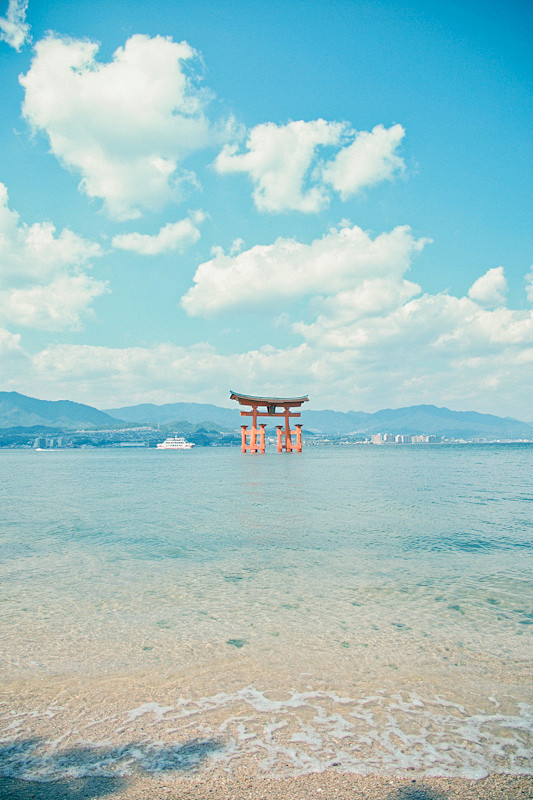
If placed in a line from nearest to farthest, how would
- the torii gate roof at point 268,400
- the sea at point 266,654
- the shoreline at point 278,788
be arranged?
the shoreline at point 278,788 < the sea at point 266,654 < the torii gate roof at point 268,400

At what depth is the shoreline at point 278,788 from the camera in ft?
8.65

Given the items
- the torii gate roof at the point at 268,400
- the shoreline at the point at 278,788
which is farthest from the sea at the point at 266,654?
the torii gate roof at the point at 268,400

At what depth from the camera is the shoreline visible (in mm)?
2637

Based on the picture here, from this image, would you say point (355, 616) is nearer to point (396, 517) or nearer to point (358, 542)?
point (358, 542)

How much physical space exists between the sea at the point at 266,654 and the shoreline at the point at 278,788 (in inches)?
3.6

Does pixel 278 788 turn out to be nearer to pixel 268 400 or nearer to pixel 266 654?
pixel 266 654

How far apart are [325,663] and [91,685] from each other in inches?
90.3

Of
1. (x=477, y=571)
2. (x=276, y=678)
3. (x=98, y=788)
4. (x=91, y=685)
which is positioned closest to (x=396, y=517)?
(x=477, y=571)

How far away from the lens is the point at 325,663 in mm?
4566

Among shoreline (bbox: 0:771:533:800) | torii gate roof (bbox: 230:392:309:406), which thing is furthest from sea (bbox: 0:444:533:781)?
torii gate roof (bbox: 230:392:309:406)

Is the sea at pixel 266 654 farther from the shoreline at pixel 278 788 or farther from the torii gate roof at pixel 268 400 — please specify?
the torii gate roof at pixel 268 400

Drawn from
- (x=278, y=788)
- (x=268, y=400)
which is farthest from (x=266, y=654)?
(x=268, y=400)

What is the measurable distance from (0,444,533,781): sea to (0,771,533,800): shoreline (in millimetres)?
93

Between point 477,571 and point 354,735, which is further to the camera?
point 477,571
